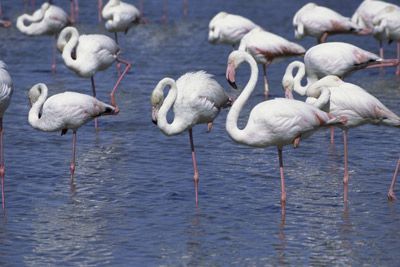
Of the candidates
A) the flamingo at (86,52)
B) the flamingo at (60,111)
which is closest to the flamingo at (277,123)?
the flamingo at (60,111)

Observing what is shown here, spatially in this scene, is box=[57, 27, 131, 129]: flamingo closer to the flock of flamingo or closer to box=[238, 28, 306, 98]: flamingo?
the flock of flamingo

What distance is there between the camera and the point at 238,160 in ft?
31.8

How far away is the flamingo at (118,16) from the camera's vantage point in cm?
1526

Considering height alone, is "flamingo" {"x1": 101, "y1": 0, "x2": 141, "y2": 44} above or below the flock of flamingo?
above

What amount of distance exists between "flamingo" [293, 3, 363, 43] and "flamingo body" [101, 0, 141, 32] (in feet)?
8.64

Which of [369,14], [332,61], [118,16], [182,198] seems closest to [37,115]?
[182,198]

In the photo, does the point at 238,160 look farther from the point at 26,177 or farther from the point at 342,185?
the point at 26,177

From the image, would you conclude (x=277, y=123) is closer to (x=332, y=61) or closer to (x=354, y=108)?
(x=354, y=108)

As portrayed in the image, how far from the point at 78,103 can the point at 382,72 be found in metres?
6.60

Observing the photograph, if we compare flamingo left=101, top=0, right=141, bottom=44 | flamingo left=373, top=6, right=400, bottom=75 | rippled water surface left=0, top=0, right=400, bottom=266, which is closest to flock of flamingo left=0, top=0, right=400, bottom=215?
rippled water surface left=0, top=0, right=400, bottom=266

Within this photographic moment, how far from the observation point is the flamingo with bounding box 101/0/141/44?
15.3 m

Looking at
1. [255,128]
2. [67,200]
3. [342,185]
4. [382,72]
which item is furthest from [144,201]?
[382,72]

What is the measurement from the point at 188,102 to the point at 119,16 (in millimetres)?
7132

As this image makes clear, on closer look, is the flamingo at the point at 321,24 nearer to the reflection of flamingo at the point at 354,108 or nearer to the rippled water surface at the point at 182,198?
the rippled water surface at the point at 182,198
